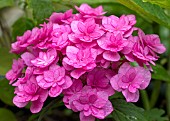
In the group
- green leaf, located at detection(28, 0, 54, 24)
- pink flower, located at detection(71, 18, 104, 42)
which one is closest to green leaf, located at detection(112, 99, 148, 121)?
pink flower, located at detection(71, 18, 104, 42)

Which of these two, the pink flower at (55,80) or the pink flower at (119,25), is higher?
the pink flower at (119,25)

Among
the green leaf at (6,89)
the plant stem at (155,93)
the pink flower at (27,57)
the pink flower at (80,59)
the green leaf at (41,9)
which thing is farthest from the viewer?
the plant stem at (155,93)

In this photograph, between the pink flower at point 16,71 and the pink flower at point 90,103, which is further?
the pink flower at point 16,71

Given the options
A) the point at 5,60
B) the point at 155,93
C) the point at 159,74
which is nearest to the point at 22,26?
the point at 5,60

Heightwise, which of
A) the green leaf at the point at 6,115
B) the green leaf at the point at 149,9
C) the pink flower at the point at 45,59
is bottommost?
the green leaf at the point at 6,115

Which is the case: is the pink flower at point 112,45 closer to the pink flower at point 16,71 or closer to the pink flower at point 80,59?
the pink flower at point 80,59

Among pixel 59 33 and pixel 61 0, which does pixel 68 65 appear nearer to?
pixel 59 33

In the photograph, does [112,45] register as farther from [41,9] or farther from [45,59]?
[41,9]

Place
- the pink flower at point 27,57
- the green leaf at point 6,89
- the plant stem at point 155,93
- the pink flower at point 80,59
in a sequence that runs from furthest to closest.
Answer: the plant stem at point 155,93, the green leaf at point 6,89, the pink flower at point 27,57, the pink flower at point 80,59

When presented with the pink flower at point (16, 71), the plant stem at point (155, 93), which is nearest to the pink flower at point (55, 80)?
the pink flower at point (16, 71)

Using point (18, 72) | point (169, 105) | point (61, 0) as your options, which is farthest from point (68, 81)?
point (169, 105)
